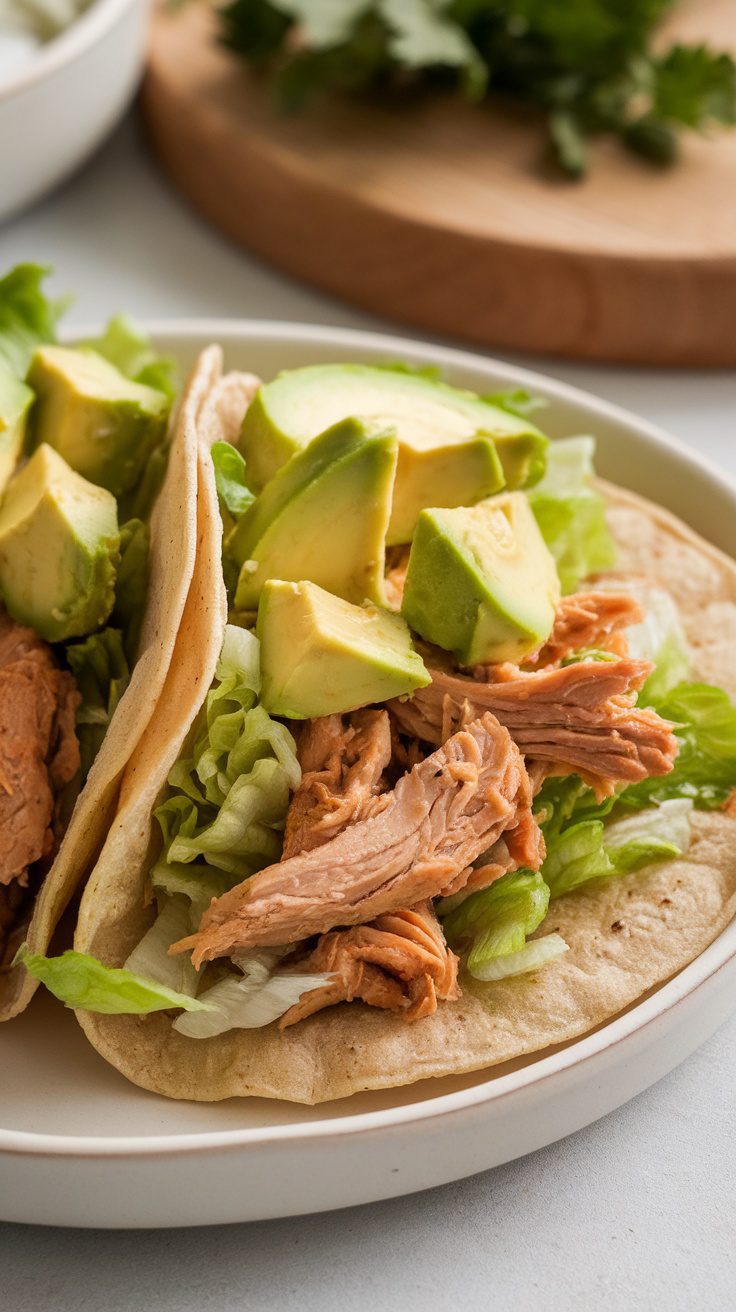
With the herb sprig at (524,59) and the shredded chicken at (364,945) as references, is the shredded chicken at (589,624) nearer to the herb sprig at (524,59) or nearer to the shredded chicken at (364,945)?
the shredded chicken at (364,945)

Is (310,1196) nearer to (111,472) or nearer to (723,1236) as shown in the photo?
(723,1236)

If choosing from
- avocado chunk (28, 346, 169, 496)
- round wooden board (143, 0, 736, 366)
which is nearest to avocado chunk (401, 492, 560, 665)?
avocado chunk (28, 346, 169, 496)

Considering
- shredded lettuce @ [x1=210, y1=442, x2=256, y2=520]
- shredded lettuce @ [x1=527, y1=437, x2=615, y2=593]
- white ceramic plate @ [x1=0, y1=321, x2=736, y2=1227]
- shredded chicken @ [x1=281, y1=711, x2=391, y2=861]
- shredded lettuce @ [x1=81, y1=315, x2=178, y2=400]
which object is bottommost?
white ceramic plate @ [x1=0, y1=321, x2=736, y2=1227]

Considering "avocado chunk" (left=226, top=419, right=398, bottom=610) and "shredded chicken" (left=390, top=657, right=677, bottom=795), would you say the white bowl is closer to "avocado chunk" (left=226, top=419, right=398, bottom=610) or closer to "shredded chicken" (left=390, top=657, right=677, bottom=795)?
"avocado chunk" (left=226, top=419, right=398, bottom=610)

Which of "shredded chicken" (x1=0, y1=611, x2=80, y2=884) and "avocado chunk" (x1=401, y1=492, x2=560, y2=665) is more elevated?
"avocado chunk" (x1=401, y1=492, x2=560, y2=665)

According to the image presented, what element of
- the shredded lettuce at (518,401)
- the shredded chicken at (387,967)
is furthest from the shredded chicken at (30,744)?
the shredded lettuce at (518,401)
